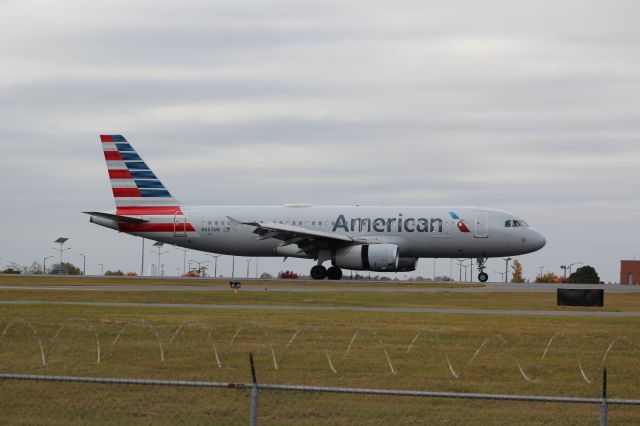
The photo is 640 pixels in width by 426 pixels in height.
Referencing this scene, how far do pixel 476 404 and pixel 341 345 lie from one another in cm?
831

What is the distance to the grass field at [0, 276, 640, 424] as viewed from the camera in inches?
734

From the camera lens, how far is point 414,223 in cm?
6719

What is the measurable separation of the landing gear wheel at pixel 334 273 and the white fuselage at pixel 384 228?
2.09 metres

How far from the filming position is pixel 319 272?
70.0 meters

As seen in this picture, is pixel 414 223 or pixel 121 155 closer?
pixel 414 223

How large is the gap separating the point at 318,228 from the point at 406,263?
6275 mm

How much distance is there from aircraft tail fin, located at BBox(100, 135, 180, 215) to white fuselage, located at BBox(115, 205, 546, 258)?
117 cm

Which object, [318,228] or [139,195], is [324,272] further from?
[139,195]

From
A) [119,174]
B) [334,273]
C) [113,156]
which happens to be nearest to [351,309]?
[334,273]

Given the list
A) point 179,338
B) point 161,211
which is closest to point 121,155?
point 161,211

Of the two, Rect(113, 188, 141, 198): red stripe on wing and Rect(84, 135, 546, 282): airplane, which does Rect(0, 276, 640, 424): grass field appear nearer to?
Rect(84, 135, 546, 282): airplane

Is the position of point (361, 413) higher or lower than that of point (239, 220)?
lower

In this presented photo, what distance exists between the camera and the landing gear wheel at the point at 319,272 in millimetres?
69938

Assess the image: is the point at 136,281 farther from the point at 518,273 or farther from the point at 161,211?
the point at 518,273
